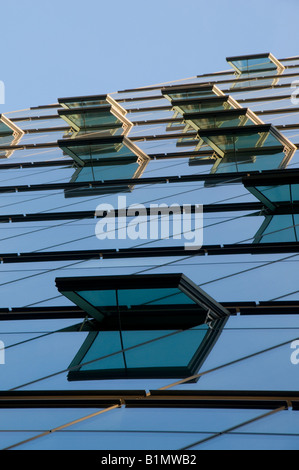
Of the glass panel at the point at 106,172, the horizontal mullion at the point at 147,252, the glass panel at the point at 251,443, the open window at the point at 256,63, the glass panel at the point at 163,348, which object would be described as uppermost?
the open window at the point at 256,63

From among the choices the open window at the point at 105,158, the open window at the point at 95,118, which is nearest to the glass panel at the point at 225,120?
the open window at the point at 105,158

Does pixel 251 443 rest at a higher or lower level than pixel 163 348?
lower

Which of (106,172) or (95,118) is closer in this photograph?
(106,172)

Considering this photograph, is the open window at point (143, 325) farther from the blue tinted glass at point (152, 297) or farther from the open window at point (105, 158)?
the open window at point (105, 158)

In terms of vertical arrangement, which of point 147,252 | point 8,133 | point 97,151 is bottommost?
point 147,252

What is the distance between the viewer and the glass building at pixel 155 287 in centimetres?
869

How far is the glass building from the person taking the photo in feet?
28.5

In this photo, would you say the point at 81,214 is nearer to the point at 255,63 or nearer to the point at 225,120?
the point at 225,120

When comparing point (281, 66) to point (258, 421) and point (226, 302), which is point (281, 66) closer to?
point (226, 302)

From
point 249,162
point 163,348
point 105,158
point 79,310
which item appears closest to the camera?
point 163,348

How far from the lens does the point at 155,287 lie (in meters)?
10.6

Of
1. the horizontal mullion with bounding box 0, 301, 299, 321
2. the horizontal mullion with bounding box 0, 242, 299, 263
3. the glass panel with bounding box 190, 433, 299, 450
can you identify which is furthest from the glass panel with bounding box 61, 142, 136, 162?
the glass panel with bounding box 190, 433, 299, 450

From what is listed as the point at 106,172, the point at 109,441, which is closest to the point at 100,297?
the point at 109,441

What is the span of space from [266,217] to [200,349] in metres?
5.75
